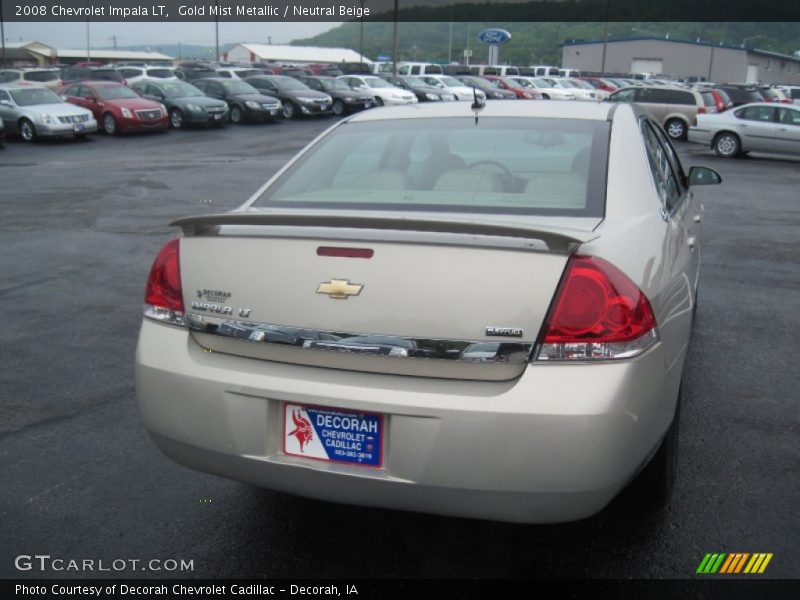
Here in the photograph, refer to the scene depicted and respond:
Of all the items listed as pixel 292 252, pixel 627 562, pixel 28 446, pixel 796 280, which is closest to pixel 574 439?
pixel 627 562

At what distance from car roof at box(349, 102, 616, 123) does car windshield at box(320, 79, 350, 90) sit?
2988 cm

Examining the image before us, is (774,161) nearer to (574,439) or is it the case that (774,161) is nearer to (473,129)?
(473,129)

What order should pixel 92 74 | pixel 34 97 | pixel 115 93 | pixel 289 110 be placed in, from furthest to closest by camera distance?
pixel 92 74 < pixel 289 110 < pixel 115 93 < pixel 34 97

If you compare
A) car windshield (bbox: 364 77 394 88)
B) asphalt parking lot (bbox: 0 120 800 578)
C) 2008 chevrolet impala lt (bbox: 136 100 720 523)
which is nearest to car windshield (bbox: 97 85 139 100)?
car windshield (bbox: 364 77 394 88)

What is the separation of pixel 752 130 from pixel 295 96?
1708cm

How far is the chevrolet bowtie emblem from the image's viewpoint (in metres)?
2.59

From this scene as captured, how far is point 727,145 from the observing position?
20844 mm

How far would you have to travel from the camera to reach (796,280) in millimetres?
7609

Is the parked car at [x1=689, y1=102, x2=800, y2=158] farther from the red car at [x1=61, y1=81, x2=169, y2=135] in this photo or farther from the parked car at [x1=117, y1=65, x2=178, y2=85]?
the parked car at [x1=117, y1=65, x2=178, y2=85]

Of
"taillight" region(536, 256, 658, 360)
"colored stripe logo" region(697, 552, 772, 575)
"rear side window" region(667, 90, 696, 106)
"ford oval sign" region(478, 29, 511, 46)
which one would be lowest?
"colored stripe logo" region(697, 552, 772, 575)

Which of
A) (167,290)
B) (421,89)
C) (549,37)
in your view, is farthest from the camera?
(549,37)

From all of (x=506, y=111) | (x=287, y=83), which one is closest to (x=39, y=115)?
(x=287, y=83)

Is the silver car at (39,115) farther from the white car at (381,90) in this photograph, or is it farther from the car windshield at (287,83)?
the white car at (381,90)

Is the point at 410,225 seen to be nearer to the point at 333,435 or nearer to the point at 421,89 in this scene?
the point at 333,435
